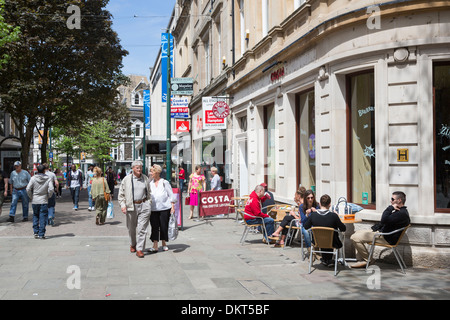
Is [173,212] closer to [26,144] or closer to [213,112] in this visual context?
[213,112]

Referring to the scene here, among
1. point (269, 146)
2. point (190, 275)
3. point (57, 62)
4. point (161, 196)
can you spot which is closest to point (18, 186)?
point (161, 196)

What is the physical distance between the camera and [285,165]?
1305 cm

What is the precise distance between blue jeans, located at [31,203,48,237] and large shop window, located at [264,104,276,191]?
6.77 m

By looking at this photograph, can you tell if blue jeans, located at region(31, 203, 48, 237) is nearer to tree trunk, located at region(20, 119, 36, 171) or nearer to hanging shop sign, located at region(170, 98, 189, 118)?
hanging shop sign, located at region(170, 98, 189, 118)

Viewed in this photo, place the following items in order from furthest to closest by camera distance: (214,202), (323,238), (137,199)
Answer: (214,202), (137,199), (323,238)

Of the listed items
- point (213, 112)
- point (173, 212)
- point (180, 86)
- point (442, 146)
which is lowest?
point (173, 212)

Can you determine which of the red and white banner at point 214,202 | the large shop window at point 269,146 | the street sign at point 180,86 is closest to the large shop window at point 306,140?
the large shop window at point 269,146

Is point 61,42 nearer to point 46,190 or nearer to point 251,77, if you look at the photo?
point 251,77

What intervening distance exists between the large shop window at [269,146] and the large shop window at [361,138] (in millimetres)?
4993

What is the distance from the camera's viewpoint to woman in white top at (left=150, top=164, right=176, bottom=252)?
31.4ft

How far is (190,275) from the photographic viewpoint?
750 centimetres

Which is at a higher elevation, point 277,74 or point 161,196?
point 277,74

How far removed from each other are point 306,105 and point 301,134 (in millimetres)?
788

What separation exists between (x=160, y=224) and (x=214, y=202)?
5578 mm
